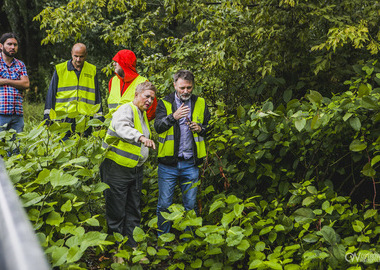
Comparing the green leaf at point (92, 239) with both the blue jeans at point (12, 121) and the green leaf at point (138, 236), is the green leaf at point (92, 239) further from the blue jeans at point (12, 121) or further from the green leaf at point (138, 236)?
the blue jeans at point (12, 121)

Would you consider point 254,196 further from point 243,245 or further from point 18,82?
point 18,82

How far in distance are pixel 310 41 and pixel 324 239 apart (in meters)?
2.60

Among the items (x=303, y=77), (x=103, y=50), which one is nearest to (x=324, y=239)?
(x=303, y=77)

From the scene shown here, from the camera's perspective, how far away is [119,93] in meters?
3.97

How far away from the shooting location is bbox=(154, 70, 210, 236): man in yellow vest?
3535mm

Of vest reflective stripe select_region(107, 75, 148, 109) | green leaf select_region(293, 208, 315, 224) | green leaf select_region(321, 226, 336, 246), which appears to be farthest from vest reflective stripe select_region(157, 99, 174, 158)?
green leaf select_region(321, 226, 336, 246)

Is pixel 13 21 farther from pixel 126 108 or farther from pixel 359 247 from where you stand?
pixel 359 247

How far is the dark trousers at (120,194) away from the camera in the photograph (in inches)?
129

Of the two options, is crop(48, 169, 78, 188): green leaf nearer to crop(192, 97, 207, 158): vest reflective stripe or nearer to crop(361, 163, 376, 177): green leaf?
crop(192, 97, 207, 158): vest reflective stripe

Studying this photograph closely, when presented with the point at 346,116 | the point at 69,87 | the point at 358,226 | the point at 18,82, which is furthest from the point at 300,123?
the point at 18,82

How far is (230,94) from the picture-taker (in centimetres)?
478

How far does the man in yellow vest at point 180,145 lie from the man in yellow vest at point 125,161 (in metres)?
0.24

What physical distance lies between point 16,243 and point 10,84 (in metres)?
4.25

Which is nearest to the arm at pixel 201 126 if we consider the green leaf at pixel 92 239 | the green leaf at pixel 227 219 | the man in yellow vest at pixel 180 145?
the man in yellow vest at pixel 180 145
